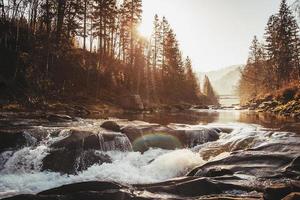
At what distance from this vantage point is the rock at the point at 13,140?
14.7 metres

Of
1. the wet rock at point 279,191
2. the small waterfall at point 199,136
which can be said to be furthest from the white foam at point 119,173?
the wet rock at point 279,191

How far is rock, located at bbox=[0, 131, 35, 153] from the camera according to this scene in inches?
579

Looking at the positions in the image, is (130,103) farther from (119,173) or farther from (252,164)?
(252,164)

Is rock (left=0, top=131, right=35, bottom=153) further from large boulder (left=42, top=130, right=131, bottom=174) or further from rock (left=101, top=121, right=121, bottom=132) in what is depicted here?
rock (left=101, top=121, right=121, bottom=132)

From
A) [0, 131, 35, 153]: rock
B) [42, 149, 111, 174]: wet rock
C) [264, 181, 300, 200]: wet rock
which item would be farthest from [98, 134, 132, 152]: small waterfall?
[264, 181, 300, 200]: wet rock

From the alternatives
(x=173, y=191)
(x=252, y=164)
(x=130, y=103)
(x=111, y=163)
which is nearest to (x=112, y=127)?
(x=111, y=163)

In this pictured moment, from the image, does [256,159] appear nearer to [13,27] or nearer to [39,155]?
[39,155]

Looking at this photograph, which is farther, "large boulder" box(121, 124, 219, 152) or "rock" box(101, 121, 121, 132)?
"rock" box(101, 121, 121, 132)

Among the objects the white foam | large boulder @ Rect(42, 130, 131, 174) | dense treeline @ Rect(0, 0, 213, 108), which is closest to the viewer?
the white foam

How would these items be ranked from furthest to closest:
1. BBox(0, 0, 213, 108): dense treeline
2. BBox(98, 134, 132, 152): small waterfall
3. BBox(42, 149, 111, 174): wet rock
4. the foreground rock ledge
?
1. BBox(0, 0, 213, 108): dense treeline
2. BBox(98, 134, 132, 152): small waterfall
3. BBox(42, 149, 111, 174): wet rock
4. the foreground rock ledge

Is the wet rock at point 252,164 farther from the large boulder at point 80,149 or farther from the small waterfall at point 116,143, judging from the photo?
the small waterfall at point 116,143

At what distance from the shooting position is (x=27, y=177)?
1265 centimetres

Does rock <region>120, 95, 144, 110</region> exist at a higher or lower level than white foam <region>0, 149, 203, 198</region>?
higher

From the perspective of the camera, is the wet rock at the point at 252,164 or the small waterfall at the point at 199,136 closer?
the wet rock at the point at 252,164
